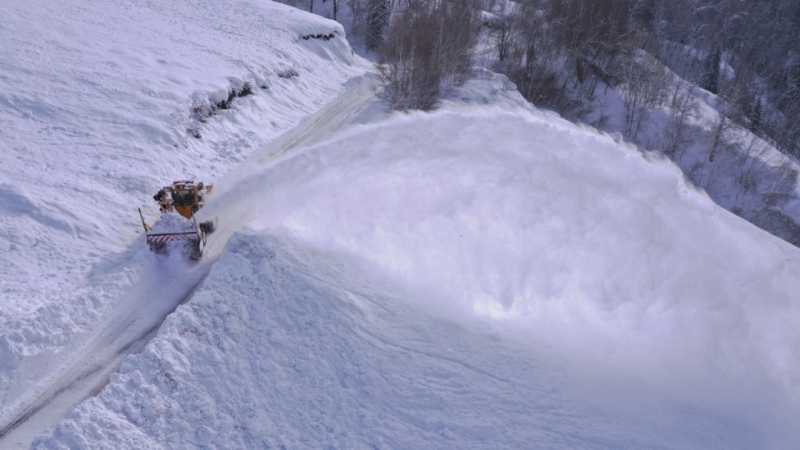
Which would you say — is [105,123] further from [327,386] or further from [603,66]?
[603,66]

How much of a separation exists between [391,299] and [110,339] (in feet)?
18.6

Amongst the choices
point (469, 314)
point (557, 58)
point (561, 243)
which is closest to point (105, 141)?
point (469, 314)

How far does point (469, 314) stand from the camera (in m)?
11.8

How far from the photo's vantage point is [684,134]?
39875 mm

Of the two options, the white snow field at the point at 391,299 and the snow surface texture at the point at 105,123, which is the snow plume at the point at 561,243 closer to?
the white snow field at the point at 391,299

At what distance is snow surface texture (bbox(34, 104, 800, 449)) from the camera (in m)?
8.81

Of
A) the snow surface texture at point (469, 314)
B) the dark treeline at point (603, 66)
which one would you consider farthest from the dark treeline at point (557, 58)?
the snow surface texture at point (469, 314)

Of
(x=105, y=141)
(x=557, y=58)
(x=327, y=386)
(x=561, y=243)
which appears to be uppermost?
(x=557, y=58)

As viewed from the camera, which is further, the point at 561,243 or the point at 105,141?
the point at 105,141

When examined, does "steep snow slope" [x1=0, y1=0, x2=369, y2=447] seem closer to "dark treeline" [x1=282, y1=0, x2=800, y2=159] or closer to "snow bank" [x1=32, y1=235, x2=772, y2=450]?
"snow bank" [x1=32, y1=235, x2=772, y2=450]

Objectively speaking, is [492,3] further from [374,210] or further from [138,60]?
[374,210]

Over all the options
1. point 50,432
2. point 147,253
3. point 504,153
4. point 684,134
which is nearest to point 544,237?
point 504,153

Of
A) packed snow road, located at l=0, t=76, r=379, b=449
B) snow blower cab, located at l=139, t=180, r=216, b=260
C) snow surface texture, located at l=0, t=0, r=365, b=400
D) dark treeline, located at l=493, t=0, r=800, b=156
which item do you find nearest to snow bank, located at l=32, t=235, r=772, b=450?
packed snow road, located at l=0, t=76, r=379, b=449

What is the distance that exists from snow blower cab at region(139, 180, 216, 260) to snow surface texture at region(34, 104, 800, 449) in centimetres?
102
